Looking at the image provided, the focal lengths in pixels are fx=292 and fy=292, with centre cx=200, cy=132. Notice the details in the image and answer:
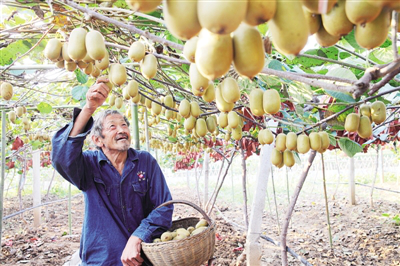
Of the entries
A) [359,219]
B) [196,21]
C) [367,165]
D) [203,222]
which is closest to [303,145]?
[203,222]

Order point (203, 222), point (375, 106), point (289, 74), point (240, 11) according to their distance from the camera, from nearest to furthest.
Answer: point (240, 11)
point (289, 74)
point (375, 106)
point (203, 222)

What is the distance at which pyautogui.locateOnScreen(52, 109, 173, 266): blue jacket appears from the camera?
2141mm

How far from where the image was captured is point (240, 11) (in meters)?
0.45

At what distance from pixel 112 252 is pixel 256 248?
200cm

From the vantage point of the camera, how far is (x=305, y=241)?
589 centimetres

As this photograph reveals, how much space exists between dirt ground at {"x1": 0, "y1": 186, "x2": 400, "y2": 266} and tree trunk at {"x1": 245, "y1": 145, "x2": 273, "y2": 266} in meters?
0.99

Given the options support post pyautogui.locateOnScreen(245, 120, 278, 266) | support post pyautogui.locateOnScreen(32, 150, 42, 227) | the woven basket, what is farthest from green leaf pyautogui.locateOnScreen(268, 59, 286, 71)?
support post pyautogui.locateOnScreen(32, 150, 42, 227)

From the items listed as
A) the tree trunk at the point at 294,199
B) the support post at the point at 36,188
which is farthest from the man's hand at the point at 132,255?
the support post at the point at 36,188

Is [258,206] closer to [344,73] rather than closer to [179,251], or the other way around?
[179,251]

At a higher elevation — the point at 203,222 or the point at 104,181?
the point at 104,181

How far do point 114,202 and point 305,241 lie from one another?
4855 millimetres

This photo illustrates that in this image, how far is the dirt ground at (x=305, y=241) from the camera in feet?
15.5

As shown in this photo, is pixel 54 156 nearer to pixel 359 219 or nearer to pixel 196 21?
pixel 196 21

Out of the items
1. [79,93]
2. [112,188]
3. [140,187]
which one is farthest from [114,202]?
[79,93]
